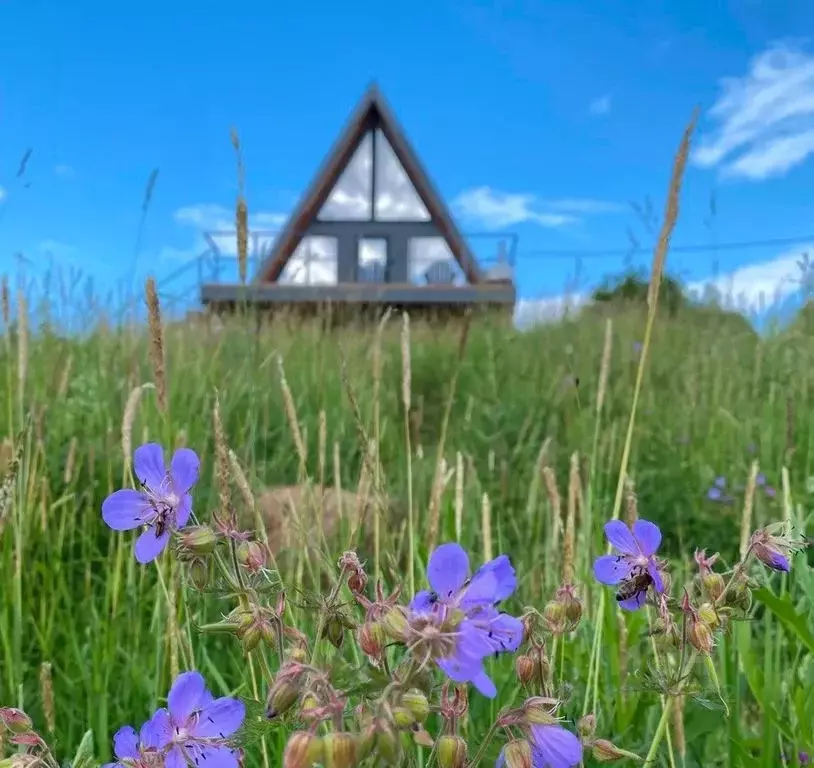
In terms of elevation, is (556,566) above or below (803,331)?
below

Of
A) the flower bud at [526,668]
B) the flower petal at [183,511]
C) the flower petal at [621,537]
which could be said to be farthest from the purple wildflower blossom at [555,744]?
the flower petal at [183,511]

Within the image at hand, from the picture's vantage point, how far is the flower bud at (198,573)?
0.70 m

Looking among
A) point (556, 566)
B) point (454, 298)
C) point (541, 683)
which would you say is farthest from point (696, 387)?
point (454, 298)

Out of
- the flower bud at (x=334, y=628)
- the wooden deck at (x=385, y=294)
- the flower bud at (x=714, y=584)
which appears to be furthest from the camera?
the wooden deck at (x=385, y=294)

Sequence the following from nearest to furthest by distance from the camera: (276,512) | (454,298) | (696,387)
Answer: (276,512), (696,387), (454,298)

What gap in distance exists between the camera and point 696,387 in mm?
4352

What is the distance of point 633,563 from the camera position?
0.82 m

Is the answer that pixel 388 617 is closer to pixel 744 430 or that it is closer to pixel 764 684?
pixel 764 684

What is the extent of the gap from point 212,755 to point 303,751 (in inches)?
7.0

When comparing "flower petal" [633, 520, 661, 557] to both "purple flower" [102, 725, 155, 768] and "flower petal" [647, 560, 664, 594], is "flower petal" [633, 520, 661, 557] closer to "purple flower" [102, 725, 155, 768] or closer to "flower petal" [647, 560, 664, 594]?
"flower petal" [647, 560, 664, 594]

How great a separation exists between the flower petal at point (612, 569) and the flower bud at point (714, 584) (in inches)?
3.0

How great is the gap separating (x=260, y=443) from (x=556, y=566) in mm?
1718

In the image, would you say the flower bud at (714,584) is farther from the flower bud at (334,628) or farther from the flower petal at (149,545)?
the flower petal at (149,545)

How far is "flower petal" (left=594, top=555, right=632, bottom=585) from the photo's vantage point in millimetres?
825
